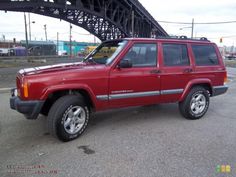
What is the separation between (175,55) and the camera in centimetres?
525

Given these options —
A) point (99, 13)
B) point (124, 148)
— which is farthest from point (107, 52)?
point (99, 13)

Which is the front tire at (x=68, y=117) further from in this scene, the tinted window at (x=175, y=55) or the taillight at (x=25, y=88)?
the tinted window at (x=175, y=55)

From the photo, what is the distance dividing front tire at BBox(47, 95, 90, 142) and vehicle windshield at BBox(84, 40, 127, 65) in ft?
3.32

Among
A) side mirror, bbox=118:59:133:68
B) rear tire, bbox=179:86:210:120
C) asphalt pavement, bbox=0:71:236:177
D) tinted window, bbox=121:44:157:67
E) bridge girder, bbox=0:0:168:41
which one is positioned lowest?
asphalt pavement, bbox=0:71:236:177

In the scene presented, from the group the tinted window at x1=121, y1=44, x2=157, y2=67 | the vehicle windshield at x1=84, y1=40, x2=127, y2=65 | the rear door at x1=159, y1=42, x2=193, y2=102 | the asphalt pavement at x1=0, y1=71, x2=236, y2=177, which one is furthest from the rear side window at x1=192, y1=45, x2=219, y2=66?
the vehicle windshield at x1=84, y1=40, x2=127, y2=65

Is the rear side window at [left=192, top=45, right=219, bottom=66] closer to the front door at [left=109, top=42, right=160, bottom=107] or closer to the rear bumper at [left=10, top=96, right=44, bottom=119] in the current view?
the front door at [left=109, top=42, right=160, bottom=107]

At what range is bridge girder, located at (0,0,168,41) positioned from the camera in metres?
20.9

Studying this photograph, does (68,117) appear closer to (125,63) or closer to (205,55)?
(125,63)

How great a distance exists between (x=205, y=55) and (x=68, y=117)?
3670 mm

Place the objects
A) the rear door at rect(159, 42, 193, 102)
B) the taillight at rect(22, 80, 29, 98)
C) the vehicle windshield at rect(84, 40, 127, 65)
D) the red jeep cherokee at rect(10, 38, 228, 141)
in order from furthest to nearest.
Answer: the rear door at rect(159, 42, 193, 102) → the vehicle windshield at rect(84, 40, 127, 65) → the red jeep cherokee at rect(10, 38, 228, 141) → the taillight at rect(22, 80, 29, 98)

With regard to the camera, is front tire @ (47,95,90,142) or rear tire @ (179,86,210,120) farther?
rear tire @ (179,86,210,120)

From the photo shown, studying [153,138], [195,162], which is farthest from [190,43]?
[195,162]

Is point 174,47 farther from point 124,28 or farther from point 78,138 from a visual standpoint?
point 124,28

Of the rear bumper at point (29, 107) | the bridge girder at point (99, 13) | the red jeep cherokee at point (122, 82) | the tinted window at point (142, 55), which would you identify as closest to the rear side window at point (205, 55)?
the red jeep cherokee at point (122, 82)
